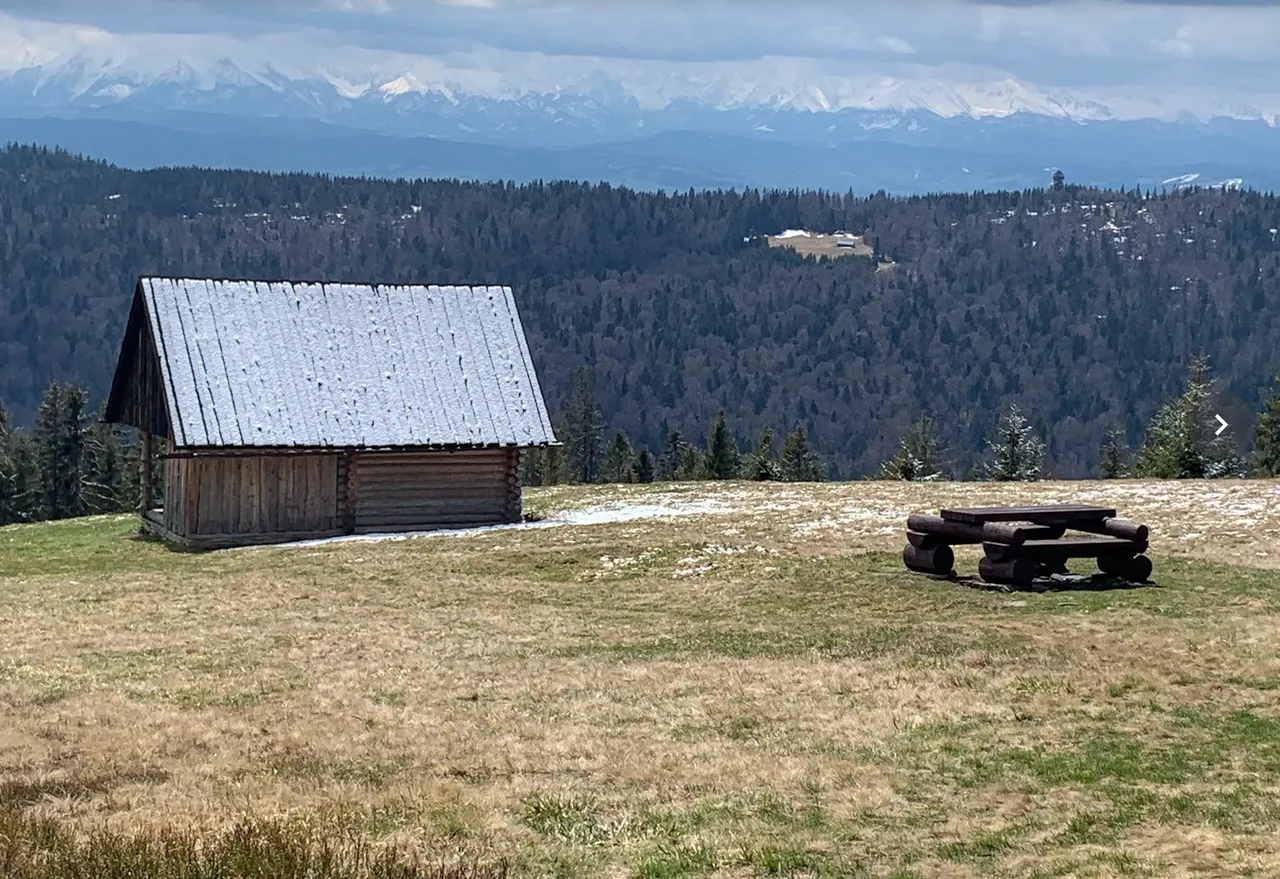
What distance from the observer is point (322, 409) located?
39.2 m

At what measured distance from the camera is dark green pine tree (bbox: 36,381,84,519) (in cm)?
9194

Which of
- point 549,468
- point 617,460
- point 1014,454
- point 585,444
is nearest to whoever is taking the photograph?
point 1014,454

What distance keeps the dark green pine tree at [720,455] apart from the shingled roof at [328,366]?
6499 centimetres

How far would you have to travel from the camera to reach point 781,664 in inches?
760

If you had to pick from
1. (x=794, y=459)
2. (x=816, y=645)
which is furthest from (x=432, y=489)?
(x=794, y=459)

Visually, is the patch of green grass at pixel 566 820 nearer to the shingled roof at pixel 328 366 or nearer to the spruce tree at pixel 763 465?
the shingled roof at pixel 328 366

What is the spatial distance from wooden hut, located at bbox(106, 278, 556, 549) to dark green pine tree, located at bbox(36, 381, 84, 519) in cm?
5201

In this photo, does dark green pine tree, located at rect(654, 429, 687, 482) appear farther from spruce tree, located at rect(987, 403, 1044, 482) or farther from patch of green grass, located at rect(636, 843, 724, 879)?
patch of green grass, located at rect(636, 843, 724, 879)

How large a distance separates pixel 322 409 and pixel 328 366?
5.92ft

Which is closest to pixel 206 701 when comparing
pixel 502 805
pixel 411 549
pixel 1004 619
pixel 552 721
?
pixel 552 721

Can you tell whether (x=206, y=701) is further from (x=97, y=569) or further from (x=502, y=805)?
(x=97, y=569)

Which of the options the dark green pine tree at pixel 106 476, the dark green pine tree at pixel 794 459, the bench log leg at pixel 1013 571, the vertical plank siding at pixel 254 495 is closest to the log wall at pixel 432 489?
the vertical plank siding at pixel 254 495

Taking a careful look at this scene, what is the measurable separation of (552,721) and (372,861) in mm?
5703

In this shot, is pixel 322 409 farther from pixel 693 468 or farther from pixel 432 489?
pixel 693 468
